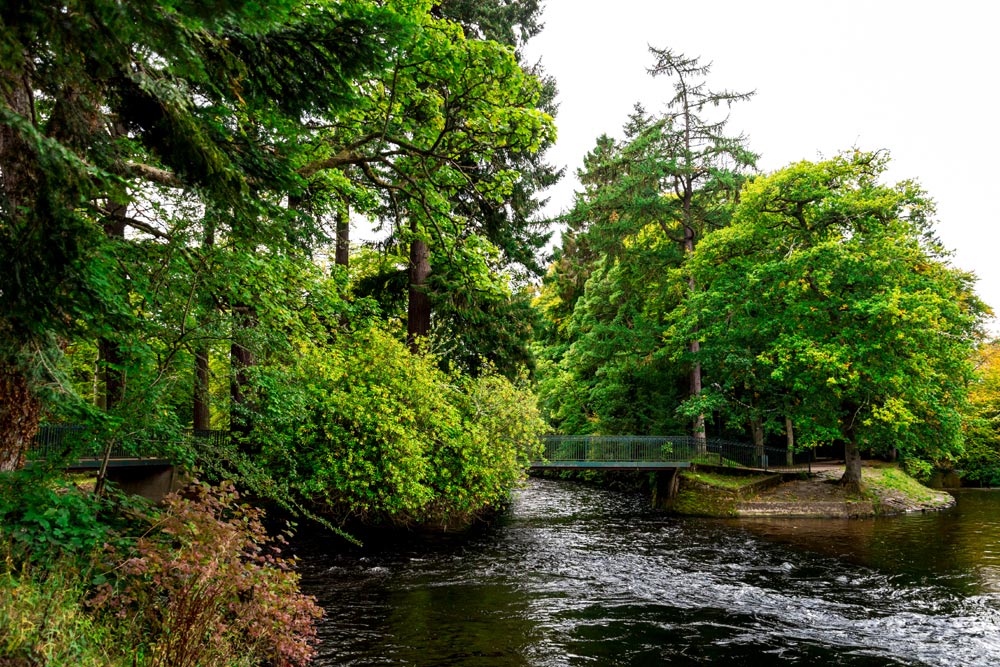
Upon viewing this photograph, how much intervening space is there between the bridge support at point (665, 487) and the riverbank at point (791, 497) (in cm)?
32

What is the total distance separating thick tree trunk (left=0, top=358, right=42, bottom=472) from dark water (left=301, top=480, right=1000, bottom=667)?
4.27 meters

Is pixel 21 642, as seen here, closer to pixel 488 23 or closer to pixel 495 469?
pixel 495 469

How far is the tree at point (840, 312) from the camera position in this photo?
68.0ft

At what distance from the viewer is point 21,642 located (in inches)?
162

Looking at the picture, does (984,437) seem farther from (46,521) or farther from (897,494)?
(46,521)

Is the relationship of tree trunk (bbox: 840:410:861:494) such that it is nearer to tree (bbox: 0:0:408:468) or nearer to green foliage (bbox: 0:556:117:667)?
tree (bbox: 0:0:408:468)

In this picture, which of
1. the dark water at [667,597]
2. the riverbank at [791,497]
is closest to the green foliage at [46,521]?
the dark water at [667,597]

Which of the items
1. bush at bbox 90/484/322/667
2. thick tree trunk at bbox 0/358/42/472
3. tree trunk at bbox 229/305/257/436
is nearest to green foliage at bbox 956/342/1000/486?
tree trunk at bbox 229/305/257/436

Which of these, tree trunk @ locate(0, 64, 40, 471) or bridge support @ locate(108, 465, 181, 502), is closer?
tree trunk @ locate(0, 64, 40, 471)

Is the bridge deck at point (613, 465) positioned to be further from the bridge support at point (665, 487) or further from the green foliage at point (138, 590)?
the green foliage at point (138, 590)

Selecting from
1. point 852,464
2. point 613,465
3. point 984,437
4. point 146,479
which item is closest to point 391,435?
point 146,479

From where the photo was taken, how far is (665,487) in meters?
25.0

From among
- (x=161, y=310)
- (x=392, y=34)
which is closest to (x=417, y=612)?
(x=161, y=310)

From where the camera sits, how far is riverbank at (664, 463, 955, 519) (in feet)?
70.7
